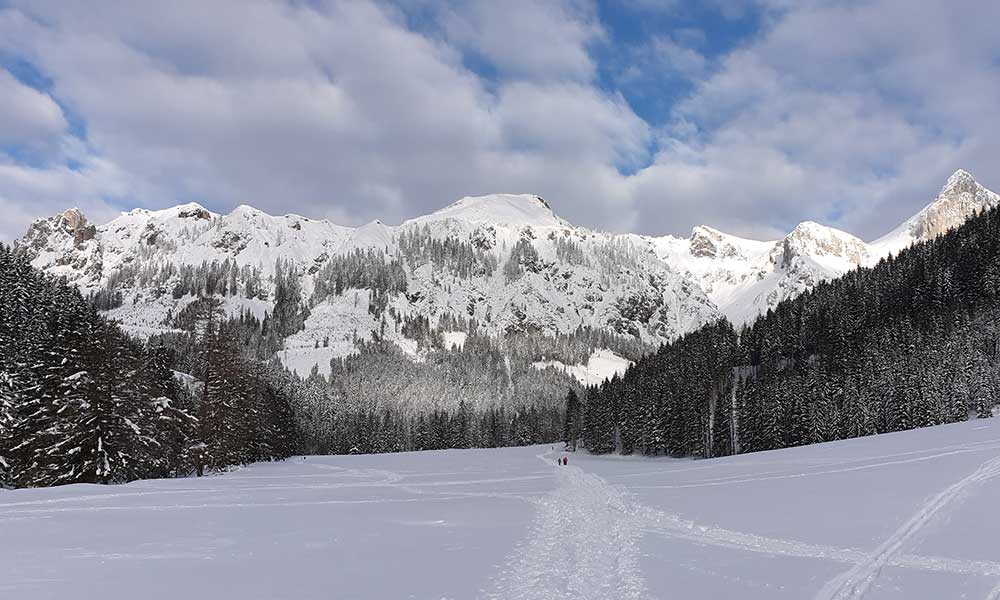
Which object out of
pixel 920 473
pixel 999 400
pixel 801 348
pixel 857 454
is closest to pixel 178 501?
pixel 920 473

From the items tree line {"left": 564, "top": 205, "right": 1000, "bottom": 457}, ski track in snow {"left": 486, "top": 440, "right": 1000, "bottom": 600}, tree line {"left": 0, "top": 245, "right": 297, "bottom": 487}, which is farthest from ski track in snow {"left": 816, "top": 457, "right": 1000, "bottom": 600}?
tree line {"left": 564, "top": 205, "right": 1000, "bottom": 457}

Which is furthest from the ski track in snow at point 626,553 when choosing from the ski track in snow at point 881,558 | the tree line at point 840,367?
the tree line at point 840,367

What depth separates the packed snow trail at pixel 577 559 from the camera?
11.4 m

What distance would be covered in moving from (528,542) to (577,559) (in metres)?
A: 2.70

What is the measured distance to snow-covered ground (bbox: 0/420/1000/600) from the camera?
11305 millimetres

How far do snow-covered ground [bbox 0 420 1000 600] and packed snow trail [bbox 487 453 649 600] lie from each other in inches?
2.8

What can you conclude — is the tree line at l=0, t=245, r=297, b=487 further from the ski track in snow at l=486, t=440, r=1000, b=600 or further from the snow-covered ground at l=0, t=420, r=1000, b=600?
the ski track in snow at l=486, t=440, r=1000, b=600

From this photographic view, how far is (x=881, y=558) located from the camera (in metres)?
13.5

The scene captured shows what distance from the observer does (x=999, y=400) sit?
61.1m

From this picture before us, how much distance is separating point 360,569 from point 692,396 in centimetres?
8025

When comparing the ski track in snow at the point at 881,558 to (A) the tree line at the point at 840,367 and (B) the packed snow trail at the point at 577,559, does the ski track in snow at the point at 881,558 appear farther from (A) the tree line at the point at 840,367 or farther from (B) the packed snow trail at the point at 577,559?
(A) the tree line at the point at 840,367

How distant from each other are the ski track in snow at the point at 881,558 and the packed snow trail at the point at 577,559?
148 inches

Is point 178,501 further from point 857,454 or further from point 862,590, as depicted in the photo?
point 857,454

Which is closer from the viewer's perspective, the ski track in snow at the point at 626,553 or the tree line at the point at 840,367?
the ski track in snow at the point at 626,553
